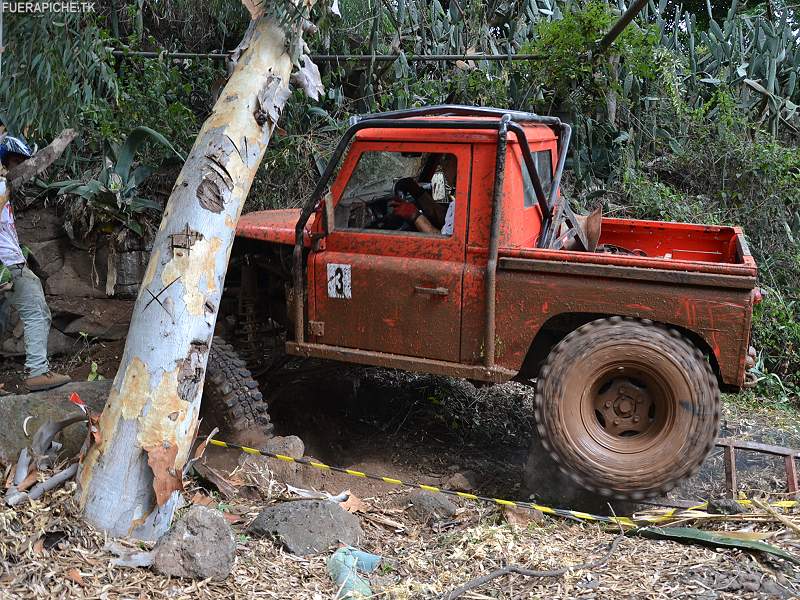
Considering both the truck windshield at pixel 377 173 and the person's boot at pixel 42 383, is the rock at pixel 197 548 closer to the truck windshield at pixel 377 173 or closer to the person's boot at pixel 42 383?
the truck windshield at pixel 377 173

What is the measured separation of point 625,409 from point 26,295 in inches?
155

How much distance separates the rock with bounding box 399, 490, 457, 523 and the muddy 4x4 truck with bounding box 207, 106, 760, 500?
64cm

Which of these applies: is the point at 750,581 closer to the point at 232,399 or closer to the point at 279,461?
the point at 279,461

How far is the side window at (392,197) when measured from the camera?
4.77 m

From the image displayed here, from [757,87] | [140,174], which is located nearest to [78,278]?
[140,174]

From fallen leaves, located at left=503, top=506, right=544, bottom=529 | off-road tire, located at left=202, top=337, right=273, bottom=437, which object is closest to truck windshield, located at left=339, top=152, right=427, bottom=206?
off-road tire, located at left=202, top=337, right=273, bottom=437

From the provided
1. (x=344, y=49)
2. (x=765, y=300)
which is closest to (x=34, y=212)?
(x=344, y=49)

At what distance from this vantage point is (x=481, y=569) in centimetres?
355

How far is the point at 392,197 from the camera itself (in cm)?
489

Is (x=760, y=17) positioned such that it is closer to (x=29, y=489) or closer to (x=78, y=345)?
(x=78, y=345)

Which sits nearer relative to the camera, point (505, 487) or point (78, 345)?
point (505, 487)

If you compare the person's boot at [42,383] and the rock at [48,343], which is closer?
the person's boot at [42,383]

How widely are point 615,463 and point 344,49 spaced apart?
17.6 ft

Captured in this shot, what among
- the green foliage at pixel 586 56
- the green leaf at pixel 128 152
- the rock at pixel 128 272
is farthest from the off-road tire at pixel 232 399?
the green foliage at pixel 586 56
